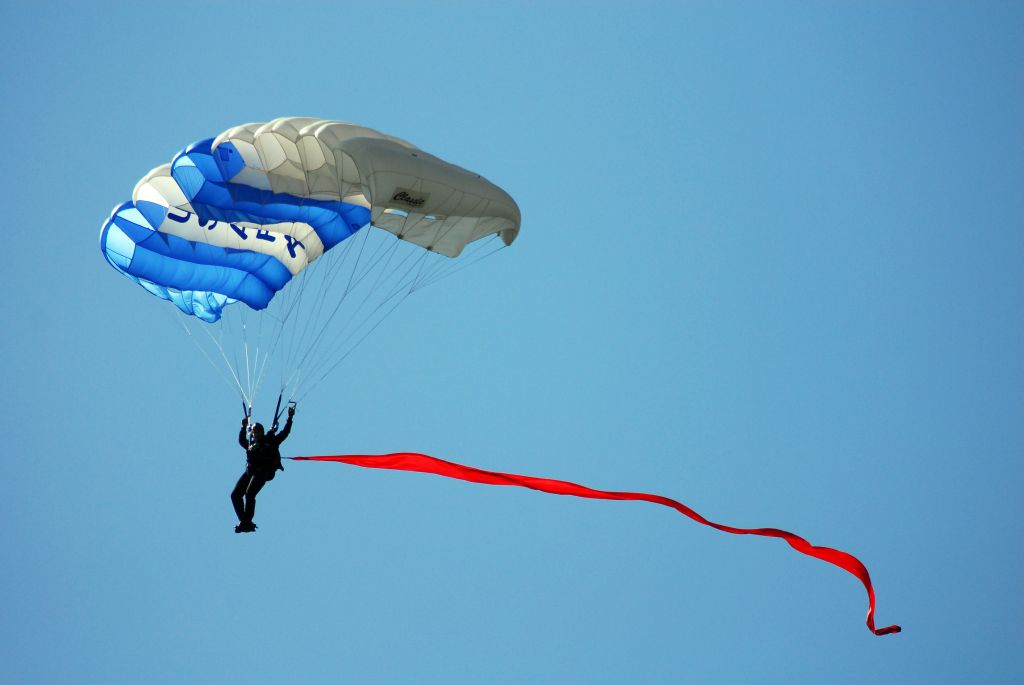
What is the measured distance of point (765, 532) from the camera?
16734mm

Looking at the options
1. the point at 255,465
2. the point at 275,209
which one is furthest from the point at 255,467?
the point at 275,209

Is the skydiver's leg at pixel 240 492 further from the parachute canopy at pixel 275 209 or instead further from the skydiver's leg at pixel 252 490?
the parachute canopy at pixel 275 209

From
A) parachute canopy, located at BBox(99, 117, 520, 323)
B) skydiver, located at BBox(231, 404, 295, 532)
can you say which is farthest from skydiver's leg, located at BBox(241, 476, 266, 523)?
parachute canopy, located at BBox(99, 117, 520, 323)

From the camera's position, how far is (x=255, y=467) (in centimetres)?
1767

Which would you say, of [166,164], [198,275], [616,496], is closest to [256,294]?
[198,275]

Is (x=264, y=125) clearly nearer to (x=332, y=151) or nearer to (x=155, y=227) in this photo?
(x=332, y=151)

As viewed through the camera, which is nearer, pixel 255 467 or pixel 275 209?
pixel 255 467

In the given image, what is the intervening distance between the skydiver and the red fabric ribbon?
0.71 metres

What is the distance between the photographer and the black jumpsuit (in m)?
17.7

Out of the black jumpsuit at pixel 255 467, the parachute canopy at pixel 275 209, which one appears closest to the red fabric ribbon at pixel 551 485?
the black jumpsuit at pixel 255 467

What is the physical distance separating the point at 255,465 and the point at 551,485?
3631 millimetres

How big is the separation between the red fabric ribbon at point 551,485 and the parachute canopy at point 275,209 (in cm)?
285

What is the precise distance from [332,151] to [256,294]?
3478mm

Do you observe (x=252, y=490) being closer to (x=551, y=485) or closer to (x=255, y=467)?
(x=255, y=467)
